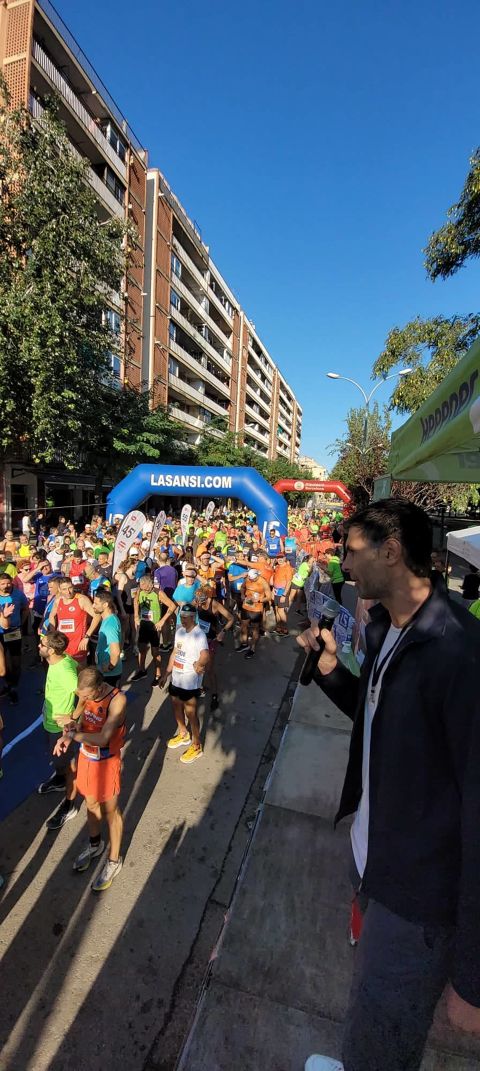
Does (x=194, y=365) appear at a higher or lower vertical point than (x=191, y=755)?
higher

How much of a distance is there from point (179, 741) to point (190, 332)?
38.0 metres

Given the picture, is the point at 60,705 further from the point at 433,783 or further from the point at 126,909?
the point at 433,783

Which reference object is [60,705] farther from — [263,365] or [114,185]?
[263,365]

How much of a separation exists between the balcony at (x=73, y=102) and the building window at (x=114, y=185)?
0.39 metres

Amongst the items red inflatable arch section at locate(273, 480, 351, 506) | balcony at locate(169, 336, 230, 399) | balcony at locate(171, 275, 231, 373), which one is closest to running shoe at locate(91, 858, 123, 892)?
red inflatable arch section at locate(273, 480, 351, 506)

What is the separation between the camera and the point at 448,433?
94.5 inches

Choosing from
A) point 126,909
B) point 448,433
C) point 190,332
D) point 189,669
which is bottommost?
point 126,909

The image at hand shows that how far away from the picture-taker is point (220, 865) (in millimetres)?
3383

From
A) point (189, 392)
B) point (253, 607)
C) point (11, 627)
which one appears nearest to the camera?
point (11, 627)

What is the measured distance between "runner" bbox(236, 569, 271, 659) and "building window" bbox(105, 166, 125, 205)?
2707 cm

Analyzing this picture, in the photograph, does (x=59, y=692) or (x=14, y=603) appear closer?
(x=59, y=692)

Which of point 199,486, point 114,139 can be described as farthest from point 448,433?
point 114,139

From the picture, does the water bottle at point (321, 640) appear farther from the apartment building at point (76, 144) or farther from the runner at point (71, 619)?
the apartment building at point (76, 144)

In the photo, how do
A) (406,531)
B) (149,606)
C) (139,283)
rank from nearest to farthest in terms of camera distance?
(406,531), (149,606), (139,283)
